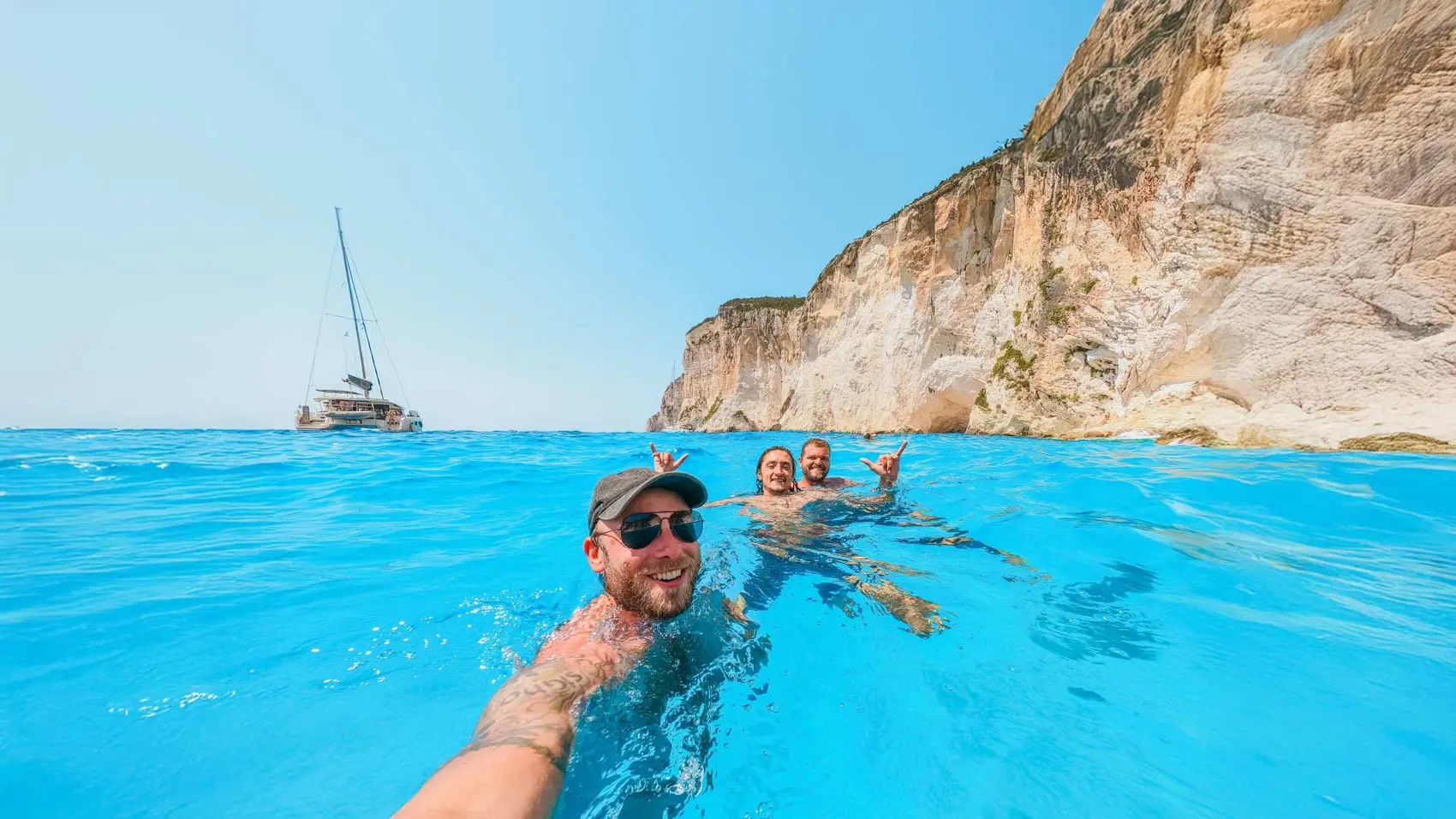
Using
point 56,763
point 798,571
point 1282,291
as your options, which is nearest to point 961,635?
point 798,571

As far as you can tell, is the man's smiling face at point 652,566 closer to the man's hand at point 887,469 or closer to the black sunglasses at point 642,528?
the black sunglasses at point 642,528

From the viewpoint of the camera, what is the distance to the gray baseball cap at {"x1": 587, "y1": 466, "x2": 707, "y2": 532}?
7.30 feet

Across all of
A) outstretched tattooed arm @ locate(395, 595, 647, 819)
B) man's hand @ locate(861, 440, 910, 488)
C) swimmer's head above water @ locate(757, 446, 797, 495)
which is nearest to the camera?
outstretched tattooed arm @ locate(395, 595, 647, 819)

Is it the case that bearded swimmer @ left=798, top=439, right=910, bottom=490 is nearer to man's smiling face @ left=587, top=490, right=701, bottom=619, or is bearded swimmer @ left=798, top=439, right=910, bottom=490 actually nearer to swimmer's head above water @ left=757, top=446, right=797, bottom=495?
swimmer's head above water @ left=757, top=446, right=797, bottom=495

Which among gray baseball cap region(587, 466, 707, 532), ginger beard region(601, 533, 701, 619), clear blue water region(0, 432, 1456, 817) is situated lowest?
clear blue water region(0, 432, 1456, 817)

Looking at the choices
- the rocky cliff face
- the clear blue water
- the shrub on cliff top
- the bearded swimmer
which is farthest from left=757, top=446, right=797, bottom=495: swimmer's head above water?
the shrub on cliff top

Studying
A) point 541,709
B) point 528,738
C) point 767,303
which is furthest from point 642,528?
point 767,303

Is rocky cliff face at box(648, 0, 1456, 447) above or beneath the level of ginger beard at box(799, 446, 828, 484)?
above

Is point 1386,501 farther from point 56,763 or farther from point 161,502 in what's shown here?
point 161,502

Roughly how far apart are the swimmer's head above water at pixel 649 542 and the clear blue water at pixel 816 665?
0.27 meters

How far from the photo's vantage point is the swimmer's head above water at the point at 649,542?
7.49 ft

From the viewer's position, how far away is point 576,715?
1.83 m

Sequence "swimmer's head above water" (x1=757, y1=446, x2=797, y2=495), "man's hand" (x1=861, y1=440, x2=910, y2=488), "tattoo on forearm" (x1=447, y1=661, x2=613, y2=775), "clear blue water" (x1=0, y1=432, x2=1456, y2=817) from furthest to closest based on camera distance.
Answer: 1. "man's hand" (x1=861, y1=440, x2=910, y2=488)
2. "swimmer's head above water" (x1=757, y1=446, x2=797, y2=495)
3. "clear blue water" (x1=0, y1=432, x2=1456, y2=817)
4. "tattoo on forearm" (x1=447, y1=661, x2=613, y2=775)

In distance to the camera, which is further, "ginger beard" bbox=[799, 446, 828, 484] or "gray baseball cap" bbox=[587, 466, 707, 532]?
"ginger beard" bbox=[799, 446, 828, 484]
